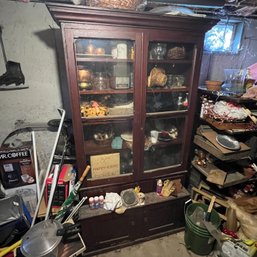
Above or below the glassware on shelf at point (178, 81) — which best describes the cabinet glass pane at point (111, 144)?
below

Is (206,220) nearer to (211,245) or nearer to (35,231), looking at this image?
(211,245)

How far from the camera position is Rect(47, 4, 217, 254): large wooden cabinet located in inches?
48.5

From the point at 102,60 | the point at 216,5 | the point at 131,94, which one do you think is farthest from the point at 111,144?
the point at 216,5

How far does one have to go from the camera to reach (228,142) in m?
1.73

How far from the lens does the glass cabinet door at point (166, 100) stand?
154 centimetres

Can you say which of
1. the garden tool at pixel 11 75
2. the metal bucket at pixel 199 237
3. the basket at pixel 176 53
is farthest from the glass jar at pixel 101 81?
the metal bucket at pixel 199 237

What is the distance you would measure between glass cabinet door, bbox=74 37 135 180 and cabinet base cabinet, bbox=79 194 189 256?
0.38m

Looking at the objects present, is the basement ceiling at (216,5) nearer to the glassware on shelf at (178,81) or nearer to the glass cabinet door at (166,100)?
the glass cabinet door at (166,100)

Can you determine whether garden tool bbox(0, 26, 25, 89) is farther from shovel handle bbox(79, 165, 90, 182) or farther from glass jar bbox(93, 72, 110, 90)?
shovel handle bbox(79, 165, 90, 182)

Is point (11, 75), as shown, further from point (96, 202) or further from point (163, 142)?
point (163, 142)

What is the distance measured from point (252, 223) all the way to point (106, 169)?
152 cm

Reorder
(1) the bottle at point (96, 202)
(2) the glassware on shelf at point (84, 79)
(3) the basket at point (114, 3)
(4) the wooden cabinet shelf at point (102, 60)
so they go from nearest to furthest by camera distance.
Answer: (3) the basket at point (114, 3) → (4) the wooden cabinet shelf at point (102, 60) → (2) the glassware on shelf at point (84, 79) → (1) the bottle at point (96, 202)

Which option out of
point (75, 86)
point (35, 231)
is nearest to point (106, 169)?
point (35, 231)

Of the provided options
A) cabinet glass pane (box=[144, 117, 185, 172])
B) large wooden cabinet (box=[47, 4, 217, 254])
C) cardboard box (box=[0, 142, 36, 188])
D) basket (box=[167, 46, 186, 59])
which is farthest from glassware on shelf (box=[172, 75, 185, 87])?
cardboard box (box=[0, 142, 36, 188])
